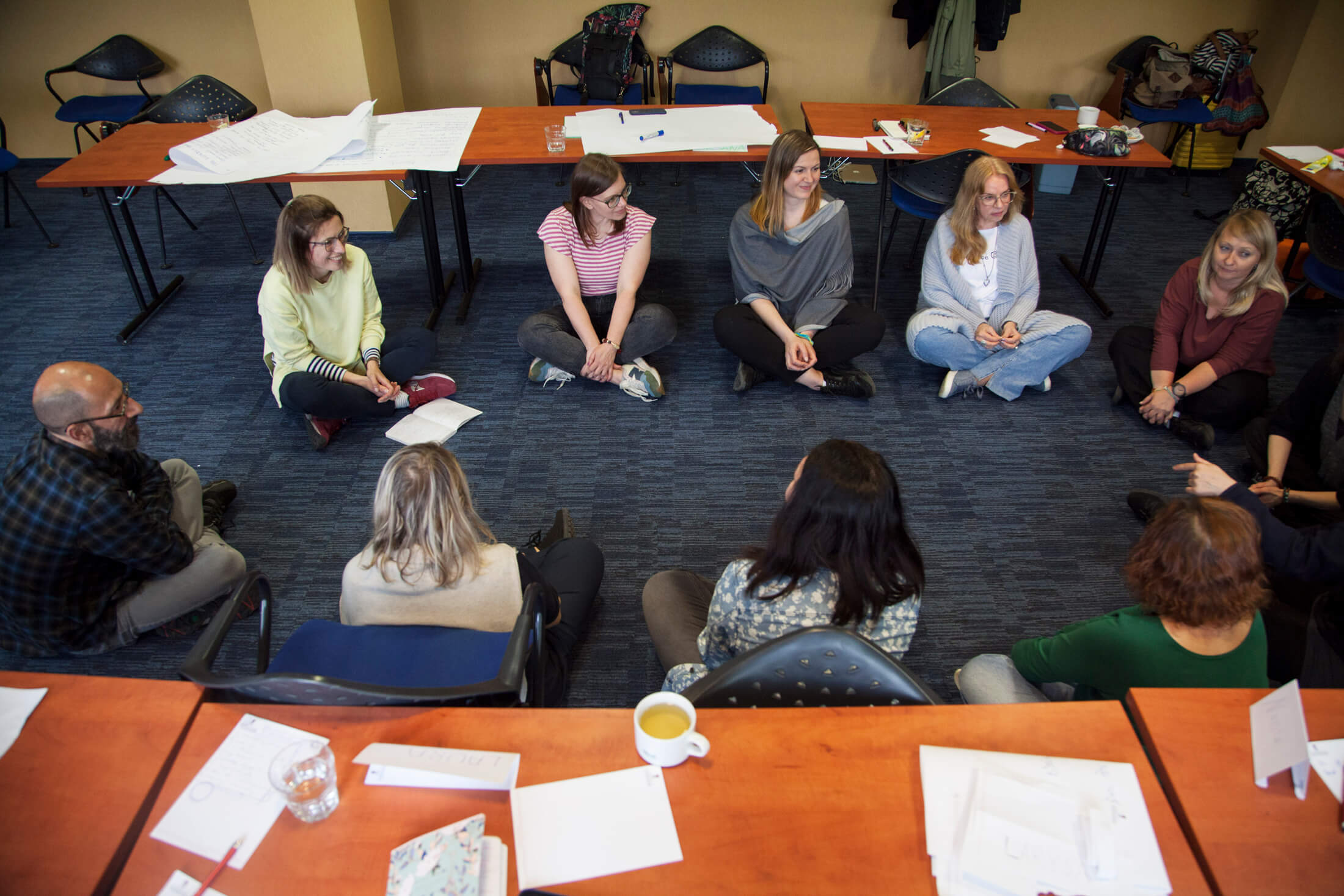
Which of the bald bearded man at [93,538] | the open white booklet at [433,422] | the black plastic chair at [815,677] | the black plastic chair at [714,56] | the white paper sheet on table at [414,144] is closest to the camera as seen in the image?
the black plastic chair at [815,677]

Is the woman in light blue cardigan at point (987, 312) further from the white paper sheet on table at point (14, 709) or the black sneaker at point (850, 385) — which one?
the white paper sheet on table at point (14, 709)

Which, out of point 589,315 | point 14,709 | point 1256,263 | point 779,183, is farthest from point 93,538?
point 1256,263

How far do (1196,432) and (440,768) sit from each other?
2.87 m

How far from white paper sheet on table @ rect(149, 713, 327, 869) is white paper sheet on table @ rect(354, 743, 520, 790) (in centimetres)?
12

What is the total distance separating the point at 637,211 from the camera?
322 centimetres

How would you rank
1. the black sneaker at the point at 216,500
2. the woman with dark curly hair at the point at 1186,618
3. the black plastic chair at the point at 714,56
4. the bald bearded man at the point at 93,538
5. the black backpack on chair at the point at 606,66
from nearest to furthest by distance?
the woman with dark curly hair at the point at 1186,618 < the bald bearded man at the point at 93,538 < the black sneaker at the point at 216,500 < the black backpack on chair at the point at 606,66 < the black plastic chair at the point at 714,56

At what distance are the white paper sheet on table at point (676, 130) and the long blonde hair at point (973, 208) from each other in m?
0.76

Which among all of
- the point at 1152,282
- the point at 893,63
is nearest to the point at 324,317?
the point at 1152,282

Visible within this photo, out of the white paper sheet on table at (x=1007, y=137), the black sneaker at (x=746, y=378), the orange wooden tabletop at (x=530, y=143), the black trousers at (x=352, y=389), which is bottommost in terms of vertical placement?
the black sneaker at (x=746, y=378)

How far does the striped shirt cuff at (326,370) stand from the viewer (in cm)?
287

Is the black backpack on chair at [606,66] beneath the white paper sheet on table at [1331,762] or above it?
above

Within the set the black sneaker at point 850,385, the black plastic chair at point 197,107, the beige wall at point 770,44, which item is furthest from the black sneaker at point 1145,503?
the black plastic chair at point 197,107

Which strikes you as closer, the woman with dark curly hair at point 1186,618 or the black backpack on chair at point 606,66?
the woman with dark curly hair at point 1186,618

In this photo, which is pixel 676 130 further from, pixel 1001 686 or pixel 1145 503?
pixel 1001 686
